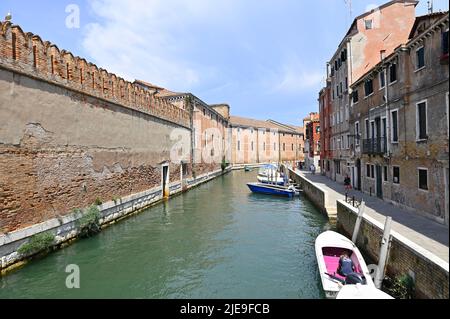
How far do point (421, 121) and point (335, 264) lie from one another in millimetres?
5682

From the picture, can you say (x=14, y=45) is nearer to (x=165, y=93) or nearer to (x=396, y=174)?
(x=396, y=174)

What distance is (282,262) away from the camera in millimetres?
8383

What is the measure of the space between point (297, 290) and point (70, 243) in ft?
24.5

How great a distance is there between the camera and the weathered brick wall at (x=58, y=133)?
788cm

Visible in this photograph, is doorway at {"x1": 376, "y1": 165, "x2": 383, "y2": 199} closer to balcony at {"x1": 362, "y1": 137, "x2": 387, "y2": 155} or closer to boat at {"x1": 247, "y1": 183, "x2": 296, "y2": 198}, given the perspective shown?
balcony at {"x1": 362, "y1": 137, "x2": 387, "y2": 155}

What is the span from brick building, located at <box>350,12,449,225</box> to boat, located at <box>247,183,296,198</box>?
6.57m

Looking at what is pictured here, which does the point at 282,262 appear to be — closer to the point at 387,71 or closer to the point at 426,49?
the point at 426,49

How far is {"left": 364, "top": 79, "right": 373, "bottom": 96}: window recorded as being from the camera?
14.0 meters

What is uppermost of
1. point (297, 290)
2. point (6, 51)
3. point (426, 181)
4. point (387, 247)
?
point (6, 51)

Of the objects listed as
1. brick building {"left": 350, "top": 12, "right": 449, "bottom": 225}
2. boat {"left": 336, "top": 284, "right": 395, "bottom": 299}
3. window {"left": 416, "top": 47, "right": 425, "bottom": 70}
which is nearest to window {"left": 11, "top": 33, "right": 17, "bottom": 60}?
boat {"left": 336, "top": 284, "right": 395, "bottom": 299}

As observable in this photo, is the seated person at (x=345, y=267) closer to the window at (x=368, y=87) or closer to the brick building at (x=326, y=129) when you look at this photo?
the window at (x=368, y=87)

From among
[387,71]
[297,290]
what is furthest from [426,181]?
[297,290]

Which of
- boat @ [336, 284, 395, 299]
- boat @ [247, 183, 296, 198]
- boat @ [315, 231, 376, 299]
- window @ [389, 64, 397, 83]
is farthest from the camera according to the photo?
boat @ [247, 183, 296, 198]

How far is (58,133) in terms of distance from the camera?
9.80m
